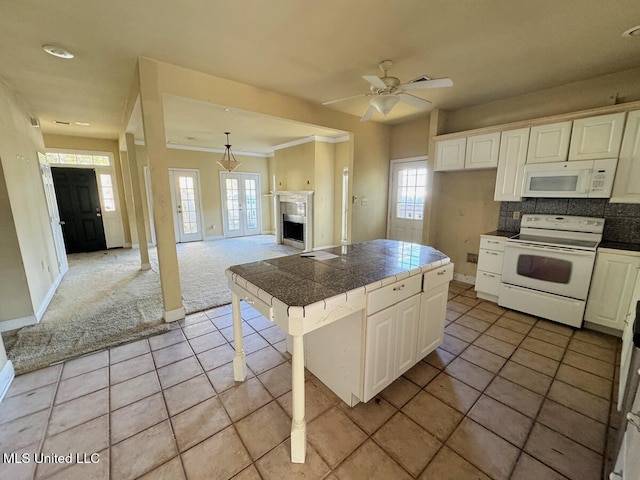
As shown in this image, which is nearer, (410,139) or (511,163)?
(511,163)

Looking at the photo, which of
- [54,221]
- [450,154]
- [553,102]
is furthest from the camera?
[54,221]

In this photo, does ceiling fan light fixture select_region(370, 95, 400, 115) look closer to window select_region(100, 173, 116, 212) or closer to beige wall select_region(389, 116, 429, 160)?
beige wall select_region(389, 116, 429, 160)

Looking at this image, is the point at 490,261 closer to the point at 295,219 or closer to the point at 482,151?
the point at 482,151

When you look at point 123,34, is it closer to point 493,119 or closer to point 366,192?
point 366,192

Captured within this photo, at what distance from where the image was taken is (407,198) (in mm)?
4906

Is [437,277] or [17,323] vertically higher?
[437,277]

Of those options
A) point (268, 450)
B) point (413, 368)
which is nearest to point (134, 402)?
point (268, 450)

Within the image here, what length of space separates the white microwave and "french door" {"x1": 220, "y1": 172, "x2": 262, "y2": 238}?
717 centimetres

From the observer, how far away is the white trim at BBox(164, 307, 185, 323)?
289cm

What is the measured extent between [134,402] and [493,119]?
504 centimetres

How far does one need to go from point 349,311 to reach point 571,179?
10.2 feet

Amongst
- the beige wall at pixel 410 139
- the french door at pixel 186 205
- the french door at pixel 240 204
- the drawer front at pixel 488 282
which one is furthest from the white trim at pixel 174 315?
the french door at pixel 240 204

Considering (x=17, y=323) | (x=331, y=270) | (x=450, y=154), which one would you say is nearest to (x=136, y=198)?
(x=17, y=323)

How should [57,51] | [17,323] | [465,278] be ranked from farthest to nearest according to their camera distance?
[465,278] → [17,323] → [57,51]
